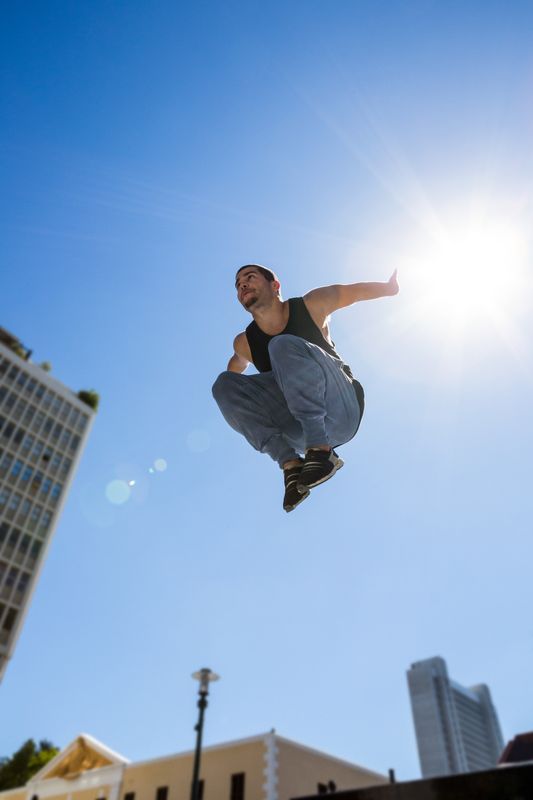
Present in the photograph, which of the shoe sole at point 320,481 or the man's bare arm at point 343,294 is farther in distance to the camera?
the man's bare arm at point 343,294

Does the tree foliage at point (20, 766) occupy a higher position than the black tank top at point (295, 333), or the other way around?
the tree foliage at point (20, 766)

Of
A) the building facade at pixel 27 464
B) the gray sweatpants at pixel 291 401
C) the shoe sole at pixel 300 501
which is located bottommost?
the shoe sole at pixel 300 501

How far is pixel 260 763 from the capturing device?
84.8 feet

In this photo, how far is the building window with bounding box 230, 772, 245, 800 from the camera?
2536 cm

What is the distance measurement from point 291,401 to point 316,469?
45cm

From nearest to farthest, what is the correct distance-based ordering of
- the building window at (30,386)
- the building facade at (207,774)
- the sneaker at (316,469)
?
the sneaker at (316,469)
the building facade at (207,774)
the building window at (30,386)

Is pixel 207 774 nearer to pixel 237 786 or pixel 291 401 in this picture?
pixel 237 786

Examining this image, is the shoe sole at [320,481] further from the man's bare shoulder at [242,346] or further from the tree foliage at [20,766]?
the tree foliage at [20,766]

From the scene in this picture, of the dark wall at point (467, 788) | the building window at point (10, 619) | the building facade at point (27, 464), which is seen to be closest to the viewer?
the dark wall at point (467, 788)

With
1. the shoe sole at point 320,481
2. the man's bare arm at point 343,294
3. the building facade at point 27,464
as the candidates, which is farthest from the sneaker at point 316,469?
the building facade at point 27,464

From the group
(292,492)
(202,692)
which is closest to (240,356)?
(292,492)

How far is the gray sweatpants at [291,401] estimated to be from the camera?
3.55 m

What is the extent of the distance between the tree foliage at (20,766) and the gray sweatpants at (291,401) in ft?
177

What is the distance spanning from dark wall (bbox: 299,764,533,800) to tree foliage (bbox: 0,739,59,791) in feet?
140
